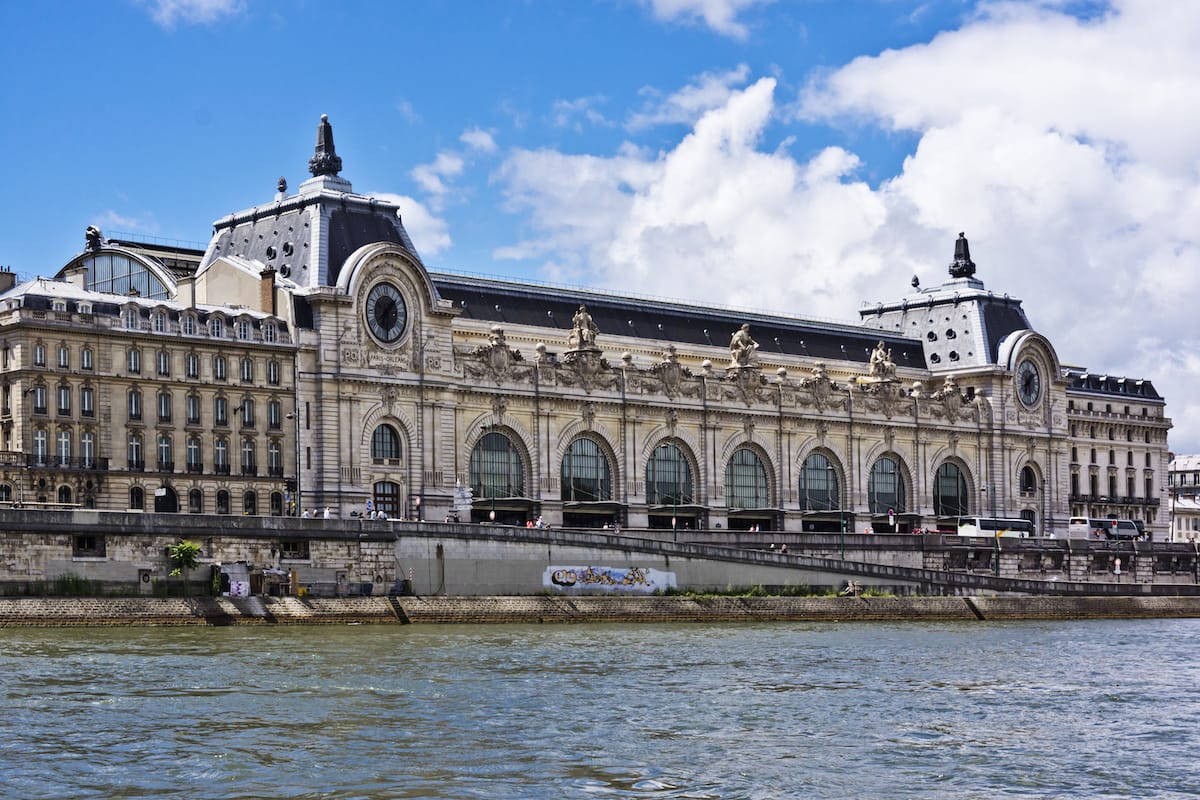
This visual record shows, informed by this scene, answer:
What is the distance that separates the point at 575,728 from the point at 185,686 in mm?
13386

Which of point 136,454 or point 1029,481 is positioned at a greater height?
point 136,454

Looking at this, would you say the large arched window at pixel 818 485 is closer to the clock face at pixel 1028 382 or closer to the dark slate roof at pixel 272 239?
the clock face at pixel 1028 382

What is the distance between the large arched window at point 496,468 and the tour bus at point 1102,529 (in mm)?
42485

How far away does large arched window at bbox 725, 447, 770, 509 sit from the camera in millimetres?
134625

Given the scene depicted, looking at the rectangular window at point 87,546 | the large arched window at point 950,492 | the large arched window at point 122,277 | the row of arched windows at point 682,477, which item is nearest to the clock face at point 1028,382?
the row of arched windows at point 682,477

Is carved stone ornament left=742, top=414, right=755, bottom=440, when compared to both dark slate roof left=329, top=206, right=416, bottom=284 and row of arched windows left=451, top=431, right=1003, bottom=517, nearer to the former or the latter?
row of arched windows left=451, top=431, right=1003, bottom=517

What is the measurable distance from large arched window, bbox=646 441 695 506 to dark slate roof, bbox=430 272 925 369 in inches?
361

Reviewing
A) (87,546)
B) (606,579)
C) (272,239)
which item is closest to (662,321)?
(272,239)

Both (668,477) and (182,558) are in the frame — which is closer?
(182,558)

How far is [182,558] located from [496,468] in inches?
1479

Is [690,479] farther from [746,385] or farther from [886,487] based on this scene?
[886,487]

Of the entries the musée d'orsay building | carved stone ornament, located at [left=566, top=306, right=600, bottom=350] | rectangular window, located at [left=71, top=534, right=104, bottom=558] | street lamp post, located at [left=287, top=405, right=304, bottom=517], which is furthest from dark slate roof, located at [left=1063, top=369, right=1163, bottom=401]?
rectangular window, located at [left=71, top=534, right=104, bottom=558]

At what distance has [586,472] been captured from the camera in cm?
12681

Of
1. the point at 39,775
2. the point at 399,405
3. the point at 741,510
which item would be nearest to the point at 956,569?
the point at 741,510
